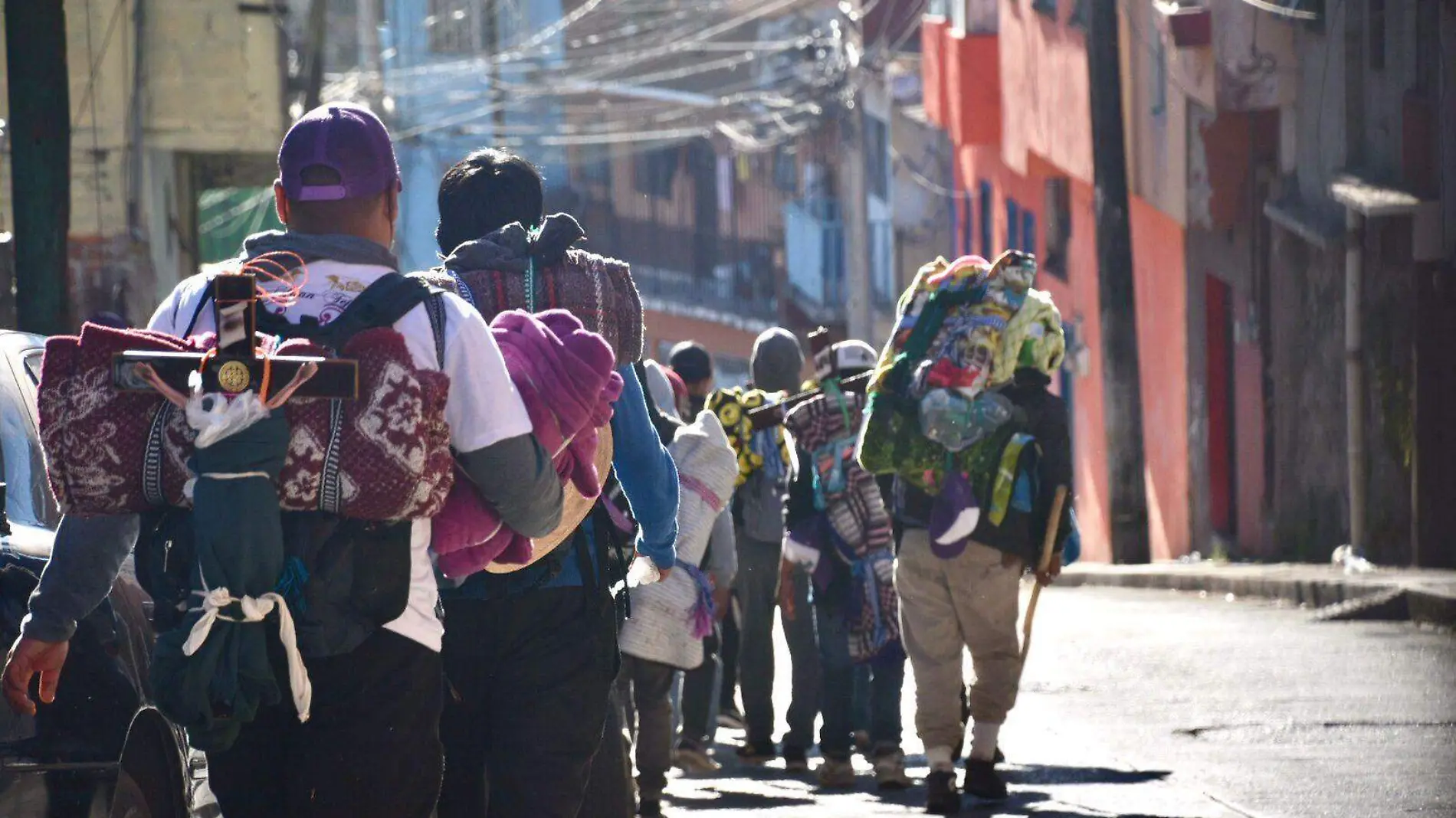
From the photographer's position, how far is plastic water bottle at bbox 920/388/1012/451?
845 cm

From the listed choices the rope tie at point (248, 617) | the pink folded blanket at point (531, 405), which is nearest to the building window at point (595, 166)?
the pink folded blanket at point (531, 405)

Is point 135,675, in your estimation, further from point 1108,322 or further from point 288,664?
point 1108,322

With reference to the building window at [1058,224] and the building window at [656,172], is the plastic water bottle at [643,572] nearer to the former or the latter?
the building window at [1058,224]

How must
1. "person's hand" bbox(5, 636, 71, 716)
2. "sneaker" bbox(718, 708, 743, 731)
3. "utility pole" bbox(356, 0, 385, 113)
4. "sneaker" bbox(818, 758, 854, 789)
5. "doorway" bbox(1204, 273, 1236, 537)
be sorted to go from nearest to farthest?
"person's hand" bbox(5, 636, 71, 716) < "sneaker" bbox(818, 758, 854, 789) < "sneaker" bbox(718, 708, 743, 731) < "doorway" bbox(1204, 273, 1236, 537) < "utility pole" bbox(356, 0, 385, 113)

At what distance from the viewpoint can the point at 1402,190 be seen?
58.1 feet

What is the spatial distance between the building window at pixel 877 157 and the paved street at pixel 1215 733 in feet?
97.0

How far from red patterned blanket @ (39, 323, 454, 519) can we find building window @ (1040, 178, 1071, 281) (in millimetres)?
27788

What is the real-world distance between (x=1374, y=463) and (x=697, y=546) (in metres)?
11.7

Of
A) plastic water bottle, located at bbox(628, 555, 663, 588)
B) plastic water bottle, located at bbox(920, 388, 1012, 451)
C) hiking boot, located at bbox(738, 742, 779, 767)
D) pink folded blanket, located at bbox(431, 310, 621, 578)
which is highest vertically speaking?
pink folded blanket, located at bbox(431, 310, 621, 578)

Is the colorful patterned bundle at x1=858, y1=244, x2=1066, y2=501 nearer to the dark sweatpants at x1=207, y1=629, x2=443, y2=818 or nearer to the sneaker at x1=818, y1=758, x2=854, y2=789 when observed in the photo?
the sneaker at x1=818, y1=758, x2=854, y2=789

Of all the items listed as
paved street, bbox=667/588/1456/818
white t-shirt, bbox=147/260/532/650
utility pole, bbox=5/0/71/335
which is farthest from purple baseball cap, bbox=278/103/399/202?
utility pole, bbox=5/0/71/335

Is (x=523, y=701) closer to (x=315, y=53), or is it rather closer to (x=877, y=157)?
(x=315, y=53)

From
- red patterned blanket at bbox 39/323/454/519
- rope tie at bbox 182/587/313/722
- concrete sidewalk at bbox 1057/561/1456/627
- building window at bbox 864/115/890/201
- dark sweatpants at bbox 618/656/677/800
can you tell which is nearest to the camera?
rope tie at bbox 182/587/313/722

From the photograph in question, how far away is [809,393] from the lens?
1047cm
